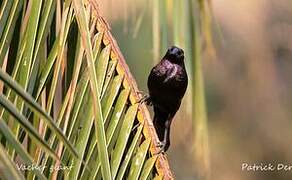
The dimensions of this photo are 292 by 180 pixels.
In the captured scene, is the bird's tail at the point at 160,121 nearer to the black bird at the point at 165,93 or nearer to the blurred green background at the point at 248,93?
the black bird at the point at 165,93

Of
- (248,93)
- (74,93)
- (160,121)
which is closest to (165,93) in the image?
(160,121)

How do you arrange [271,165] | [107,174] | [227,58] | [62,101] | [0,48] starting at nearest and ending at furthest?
[107,174] → [0,48] → [62,101] → [271,165] → [227,58]

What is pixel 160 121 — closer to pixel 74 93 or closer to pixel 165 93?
pixel 165 93

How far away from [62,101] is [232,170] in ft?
18.8

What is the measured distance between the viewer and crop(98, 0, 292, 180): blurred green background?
6461 millimetres

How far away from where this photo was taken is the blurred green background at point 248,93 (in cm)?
646

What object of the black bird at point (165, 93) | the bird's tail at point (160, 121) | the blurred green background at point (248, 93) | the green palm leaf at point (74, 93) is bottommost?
the blurred green background at point (248, 93)

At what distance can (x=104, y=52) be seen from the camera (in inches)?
51.2

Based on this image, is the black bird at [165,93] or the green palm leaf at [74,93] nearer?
the green palm leaf at [74,93]

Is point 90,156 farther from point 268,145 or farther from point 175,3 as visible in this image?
point 268,145

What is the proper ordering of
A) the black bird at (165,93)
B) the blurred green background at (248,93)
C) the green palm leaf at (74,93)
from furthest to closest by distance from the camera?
the blurred green background at (248,93), the black bird at (165,93), the green palm leaf at (74,93)

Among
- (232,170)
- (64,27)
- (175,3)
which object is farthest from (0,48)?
(232,170)

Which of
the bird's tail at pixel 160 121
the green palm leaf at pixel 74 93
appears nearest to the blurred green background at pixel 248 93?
the bird's tail at pixel 160 121

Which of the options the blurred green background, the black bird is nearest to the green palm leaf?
the black bird
